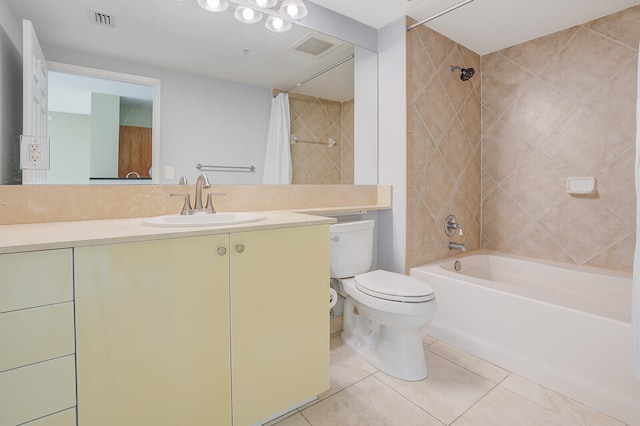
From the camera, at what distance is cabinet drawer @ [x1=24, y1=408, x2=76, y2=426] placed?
835 millimetres

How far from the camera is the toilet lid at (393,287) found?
1558 millimetres

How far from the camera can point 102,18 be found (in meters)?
1.42

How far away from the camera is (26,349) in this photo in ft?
2.67

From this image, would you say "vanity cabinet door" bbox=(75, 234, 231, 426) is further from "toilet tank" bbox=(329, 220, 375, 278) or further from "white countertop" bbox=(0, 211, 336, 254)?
"toilet tank" bbox=(329, 220, 375, 278)

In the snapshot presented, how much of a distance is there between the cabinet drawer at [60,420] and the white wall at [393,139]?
6.10 feet

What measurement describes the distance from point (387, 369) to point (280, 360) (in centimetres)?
71

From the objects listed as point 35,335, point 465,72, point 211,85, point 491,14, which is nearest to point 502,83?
point 465,72

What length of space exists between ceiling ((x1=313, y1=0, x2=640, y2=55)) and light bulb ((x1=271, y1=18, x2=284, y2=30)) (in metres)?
0.28

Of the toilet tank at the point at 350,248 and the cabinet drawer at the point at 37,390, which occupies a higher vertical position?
the toilet tank at the point at 350,248

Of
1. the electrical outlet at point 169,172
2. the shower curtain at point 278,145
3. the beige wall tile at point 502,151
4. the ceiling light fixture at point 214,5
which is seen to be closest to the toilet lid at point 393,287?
the shower curtain at point 278,145

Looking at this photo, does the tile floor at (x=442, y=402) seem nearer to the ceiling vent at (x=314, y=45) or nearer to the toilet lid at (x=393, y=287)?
the toilet lid at (x=393, y=287)

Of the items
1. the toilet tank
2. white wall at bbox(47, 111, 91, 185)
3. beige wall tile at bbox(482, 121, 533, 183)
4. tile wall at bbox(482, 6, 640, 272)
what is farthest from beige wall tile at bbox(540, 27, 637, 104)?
white wall at bbox(47, 111, 91, 185)

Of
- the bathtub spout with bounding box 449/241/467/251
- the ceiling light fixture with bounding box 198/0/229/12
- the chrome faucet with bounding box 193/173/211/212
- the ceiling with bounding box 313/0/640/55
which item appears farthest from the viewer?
the bathtub spout with bounding box 449/241/467/251

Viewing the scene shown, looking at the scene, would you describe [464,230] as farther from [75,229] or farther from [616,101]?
[75,229]
